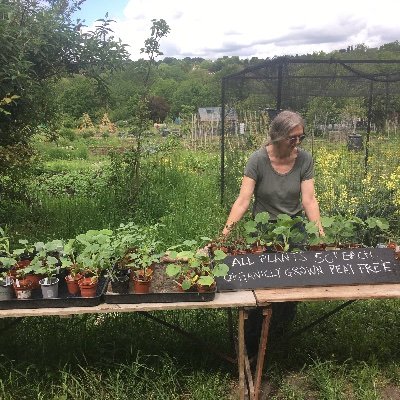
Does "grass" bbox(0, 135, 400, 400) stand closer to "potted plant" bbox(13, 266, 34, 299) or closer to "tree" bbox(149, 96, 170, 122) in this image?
"potted plant" bbox(13, 266, 34, 299)

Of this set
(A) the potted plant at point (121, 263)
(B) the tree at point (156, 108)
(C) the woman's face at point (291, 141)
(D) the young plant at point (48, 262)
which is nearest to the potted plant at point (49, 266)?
(D) the young plant at point (48, 262)

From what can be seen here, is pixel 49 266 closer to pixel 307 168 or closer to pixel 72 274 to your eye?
pixel 72 274

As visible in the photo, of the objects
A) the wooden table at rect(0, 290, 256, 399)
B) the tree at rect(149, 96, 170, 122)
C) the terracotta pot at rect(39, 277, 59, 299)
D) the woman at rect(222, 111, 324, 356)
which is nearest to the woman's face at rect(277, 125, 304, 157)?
the woman at rect(222, 111, 324, 356)

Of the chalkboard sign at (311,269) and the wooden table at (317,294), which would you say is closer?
the wooden table at (317,294)

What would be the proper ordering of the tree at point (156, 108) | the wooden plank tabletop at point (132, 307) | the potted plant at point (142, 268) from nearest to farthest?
the wooden plank tabletop at point (132, 307) < the potted plant at point (142, 268) < the tree at point (156, 108)

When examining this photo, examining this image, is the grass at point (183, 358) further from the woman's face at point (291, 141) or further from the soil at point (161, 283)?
the woman's face at point (291, 141)

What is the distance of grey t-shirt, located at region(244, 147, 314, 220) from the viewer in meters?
2.86

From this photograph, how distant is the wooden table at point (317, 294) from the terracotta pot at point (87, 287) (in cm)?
82

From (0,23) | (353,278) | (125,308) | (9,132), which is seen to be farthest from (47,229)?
(353,278)

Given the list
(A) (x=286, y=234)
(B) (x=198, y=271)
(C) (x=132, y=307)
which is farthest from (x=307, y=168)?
(C) (x=132, y=307)

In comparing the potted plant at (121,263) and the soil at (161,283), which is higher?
the potted plant at (121,263)

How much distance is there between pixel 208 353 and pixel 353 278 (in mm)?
1132

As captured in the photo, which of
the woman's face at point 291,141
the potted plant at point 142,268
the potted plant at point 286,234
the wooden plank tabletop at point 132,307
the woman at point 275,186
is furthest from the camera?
the woman at point 275,186

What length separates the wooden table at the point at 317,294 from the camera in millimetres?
2240
